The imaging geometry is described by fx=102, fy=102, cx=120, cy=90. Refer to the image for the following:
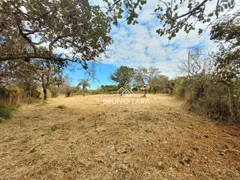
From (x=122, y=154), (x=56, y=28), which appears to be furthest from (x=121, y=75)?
(x=122, y=154)

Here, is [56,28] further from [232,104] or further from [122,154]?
[232,104]

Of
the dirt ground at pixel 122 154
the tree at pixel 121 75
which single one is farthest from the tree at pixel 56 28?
the tree at pixel 121 75

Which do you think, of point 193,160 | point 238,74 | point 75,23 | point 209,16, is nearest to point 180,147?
point 193,160

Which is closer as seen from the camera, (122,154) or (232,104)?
(122,154)

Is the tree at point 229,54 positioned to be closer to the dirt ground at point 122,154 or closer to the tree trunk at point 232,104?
the tree trunk at point 232,104

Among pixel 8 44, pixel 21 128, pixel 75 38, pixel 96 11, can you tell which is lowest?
pixel 21 128

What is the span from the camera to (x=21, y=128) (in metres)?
2.53

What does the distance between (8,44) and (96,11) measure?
2542mm

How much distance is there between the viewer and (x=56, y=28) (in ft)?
8.15

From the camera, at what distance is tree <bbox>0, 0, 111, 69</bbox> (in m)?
2.03

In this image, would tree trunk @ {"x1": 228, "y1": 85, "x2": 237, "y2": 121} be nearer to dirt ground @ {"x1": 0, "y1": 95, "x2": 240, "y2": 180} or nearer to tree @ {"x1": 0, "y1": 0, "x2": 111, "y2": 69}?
dirt ground @ {"x1": 0, "y1": 95, "x2": 240, "y2": 180}

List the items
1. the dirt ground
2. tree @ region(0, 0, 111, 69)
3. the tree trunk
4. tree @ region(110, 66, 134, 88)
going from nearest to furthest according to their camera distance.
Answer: the dirt ground → tree @ region(0, 0, 111, 69) → the tree trunk → tree @ region(110, 66, 134, 88)

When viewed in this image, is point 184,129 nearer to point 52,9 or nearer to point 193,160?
point 193,160

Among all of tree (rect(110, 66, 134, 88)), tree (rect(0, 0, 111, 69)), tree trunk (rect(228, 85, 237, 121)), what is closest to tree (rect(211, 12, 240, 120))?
tree trunk (rect(228, 85, 237, 121))
